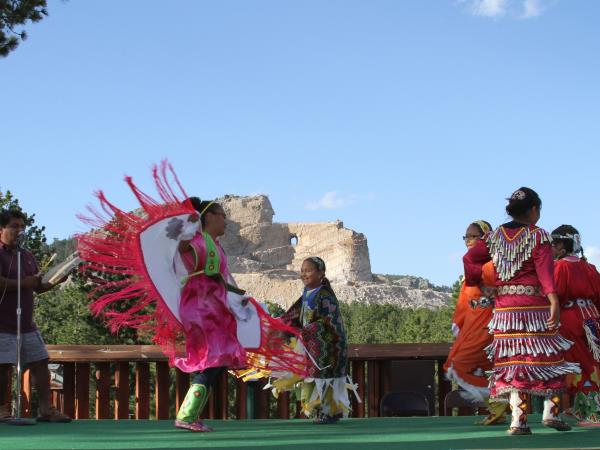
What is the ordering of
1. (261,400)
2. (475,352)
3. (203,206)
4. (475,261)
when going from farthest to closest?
(261,400), (475,352), (203,206), (475,261)

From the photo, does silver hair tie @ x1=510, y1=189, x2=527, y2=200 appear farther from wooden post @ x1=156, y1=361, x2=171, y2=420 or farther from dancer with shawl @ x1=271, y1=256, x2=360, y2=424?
wooden post @ x1=156, y1=361, x2=171, y2=420

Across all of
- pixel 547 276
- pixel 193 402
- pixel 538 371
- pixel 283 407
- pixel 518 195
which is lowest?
pixel 283 407

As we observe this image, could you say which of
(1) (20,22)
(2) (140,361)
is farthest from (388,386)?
(1) (20,22)

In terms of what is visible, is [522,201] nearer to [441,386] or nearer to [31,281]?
[441,386]

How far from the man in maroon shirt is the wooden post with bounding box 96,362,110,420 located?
1178 millimetres

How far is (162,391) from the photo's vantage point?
26.1 ft

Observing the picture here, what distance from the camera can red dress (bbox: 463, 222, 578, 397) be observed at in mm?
5406

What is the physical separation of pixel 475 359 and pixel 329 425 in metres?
1.17

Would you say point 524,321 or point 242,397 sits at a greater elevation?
point 524,321

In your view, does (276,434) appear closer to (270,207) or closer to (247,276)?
(247,276)

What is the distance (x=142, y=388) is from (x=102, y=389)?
1.11ft

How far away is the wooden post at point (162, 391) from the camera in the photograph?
25.7 ft

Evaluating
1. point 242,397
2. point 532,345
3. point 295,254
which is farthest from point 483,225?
point 295,254

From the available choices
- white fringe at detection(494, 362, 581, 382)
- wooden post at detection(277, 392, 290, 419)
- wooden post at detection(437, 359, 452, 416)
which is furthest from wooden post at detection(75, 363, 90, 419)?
white fringe at detection(494, 362, 581, 382)
